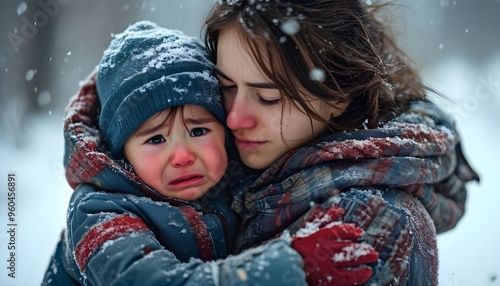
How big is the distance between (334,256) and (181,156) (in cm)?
51

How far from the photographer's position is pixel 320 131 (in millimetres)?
1693

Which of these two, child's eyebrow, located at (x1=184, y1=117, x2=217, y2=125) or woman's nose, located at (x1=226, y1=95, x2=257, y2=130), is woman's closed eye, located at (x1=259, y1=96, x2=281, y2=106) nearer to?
woman's nose, located at (x1=226, y1=95, x2=257, y2=130)

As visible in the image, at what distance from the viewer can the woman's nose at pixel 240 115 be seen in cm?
157

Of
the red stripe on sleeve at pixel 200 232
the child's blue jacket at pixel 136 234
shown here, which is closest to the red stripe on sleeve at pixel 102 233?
the child's blue jacket at pixel 136 234

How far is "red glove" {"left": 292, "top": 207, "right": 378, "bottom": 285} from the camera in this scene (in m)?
1.27

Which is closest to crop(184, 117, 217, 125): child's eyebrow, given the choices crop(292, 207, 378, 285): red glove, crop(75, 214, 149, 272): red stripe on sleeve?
crop(75, 214, 149, 272): red stripe on sleeve

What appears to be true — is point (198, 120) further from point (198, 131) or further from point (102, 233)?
point (102, 233)

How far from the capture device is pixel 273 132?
63.5 inches

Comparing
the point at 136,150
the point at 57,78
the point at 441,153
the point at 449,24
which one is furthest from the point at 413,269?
the point at 449,24

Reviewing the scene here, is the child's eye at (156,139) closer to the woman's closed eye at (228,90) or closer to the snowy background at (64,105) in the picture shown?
the woman's closed eye at (228,90)

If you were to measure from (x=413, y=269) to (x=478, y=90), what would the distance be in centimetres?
378

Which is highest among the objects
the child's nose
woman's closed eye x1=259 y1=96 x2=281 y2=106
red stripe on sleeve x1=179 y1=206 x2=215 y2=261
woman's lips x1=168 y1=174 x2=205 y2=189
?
woman's closed eye x1=259 y1=96 x2=281 y2=106

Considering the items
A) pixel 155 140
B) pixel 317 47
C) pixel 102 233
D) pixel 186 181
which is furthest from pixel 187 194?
pixel 317 47

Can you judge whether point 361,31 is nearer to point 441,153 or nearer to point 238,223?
point 441,153
